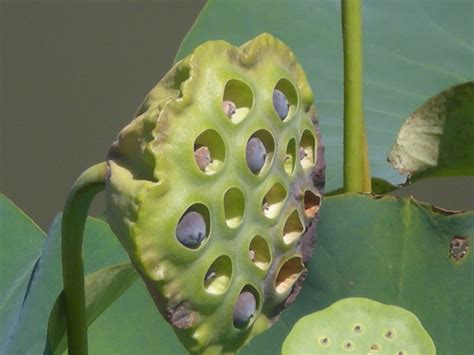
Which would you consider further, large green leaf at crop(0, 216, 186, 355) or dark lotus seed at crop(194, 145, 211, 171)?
large green leaf at crop(0, 216, 186, 355)

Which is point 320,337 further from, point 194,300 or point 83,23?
point 83,23

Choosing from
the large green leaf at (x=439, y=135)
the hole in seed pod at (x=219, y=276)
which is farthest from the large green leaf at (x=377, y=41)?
the hole in seed pod at (x=219, y=276)

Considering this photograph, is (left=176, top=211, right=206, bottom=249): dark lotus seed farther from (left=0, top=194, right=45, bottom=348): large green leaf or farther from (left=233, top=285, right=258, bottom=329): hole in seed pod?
(left=0, top=194, right=45, bottom=348): large green leaf

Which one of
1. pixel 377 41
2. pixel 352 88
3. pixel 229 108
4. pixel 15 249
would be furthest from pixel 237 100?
pixel 377 41

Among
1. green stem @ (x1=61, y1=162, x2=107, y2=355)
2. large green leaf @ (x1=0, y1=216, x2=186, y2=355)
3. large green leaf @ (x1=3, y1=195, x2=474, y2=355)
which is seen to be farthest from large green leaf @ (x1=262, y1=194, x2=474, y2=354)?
green stem @ (x1=61, y1=162, x2=107, y2=355)

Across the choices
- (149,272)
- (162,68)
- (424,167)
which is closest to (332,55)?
(424,167)
